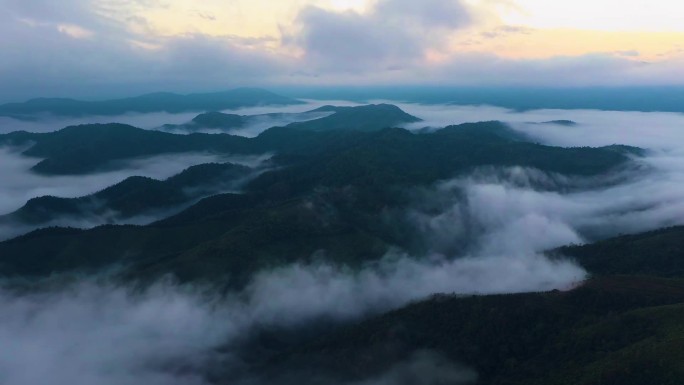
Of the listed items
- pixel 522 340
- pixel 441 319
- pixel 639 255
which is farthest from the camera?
pixel 639 255

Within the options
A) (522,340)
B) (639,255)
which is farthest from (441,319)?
(639,255)

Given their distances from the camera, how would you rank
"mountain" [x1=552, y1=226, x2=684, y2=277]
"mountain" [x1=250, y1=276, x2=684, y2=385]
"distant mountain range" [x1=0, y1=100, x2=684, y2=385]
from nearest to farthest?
"mountain" [x1=250, y1=276, x2=684, y2=385] < "distant mountain range" [x1=0, y1=100, x2=684, y2=385] < "mountain" [x1=552, y1=226, x2=684, y2=277]

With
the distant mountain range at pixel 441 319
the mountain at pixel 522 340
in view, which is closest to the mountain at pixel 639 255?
the distant mountain range at pixel 441 319

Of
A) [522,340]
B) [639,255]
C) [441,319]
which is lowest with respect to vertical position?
[441,319]

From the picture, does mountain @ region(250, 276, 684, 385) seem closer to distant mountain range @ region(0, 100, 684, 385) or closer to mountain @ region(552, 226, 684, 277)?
distant mountain range @ region(0, 100, 684, 385)

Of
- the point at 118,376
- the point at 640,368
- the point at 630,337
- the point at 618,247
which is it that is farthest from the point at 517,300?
the point at 118,376

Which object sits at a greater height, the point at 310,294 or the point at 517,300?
the point at 517,300

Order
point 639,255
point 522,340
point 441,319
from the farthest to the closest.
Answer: point 639,255, point 441,319, point 522,340

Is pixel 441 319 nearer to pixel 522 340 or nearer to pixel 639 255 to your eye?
pixel 522 340

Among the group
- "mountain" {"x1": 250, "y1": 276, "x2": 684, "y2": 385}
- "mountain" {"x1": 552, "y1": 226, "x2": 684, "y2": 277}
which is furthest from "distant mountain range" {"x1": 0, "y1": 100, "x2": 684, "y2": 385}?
"mountain" {"x1": 552, "y1": 226, "x2": 684, "y2": 277}

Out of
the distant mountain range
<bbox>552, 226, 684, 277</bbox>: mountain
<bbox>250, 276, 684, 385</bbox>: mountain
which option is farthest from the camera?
<bbox>552, 226, 684, 277</bbox>: mountain

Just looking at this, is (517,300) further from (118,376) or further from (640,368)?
(118,376)
